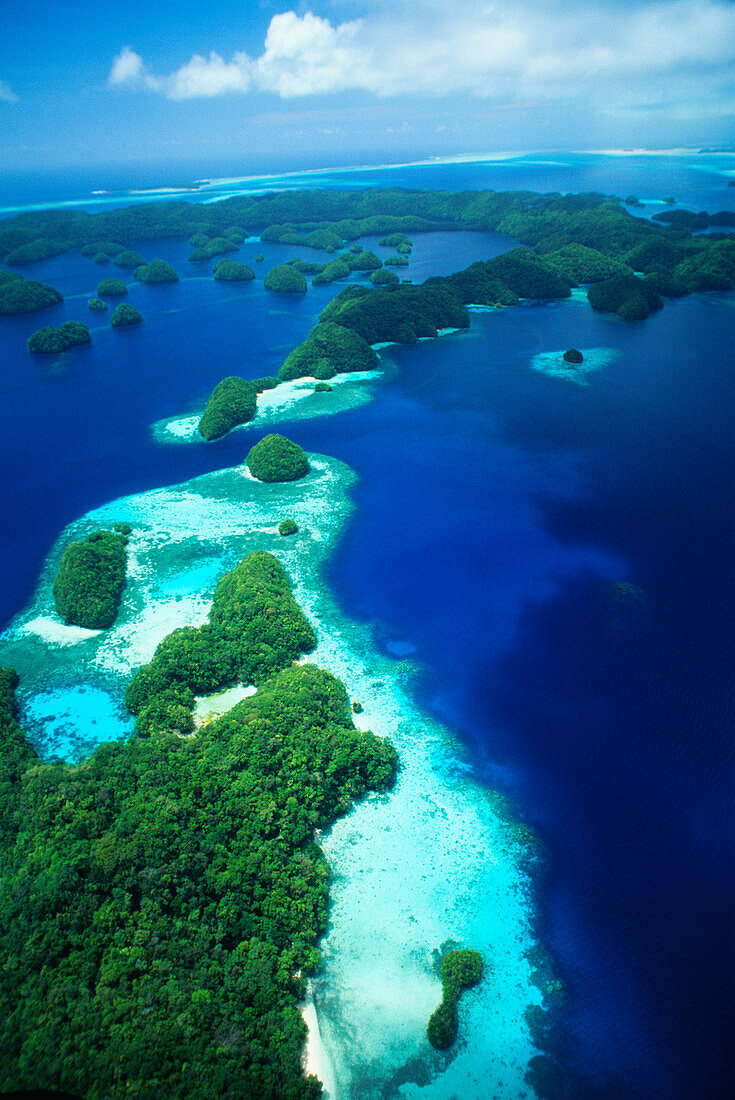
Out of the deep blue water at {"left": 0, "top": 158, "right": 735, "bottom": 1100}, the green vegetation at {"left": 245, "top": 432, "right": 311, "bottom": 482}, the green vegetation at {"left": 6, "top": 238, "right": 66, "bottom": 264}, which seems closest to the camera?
the deep blue water at {"left": 0, "top": 158, "right": 735, "bottom": 1100}

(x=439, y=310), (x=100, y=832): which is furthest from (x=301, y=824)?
(x=439, y=310)

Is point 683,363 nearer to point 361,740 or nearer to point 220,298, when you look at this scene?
point 361,740

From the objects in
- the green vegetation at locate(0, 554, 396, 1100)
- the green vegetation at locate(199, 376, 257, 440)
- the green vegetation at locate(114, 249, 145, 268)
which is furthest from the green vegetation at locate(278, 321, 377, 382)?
the green vegetation at locate(114, 249, 145, 268)

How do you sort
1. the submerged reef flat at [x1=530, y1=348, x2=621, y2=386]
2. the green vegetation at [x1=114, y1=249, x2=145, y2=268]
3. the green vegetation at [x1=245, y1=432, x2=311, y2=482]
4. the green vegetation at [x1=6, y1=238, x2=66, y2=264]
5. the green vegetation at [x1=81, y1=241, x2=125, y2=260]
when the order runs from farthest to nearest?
the green vegetation at [x1=81, y1=241, x2=125, y2=260]
the green vegetation at [x1=6, y1=238, x2=66, y2=264]
the green vegetation at [x1=114, y1=249, x2=145, y2=268]
the submerged reef flat at [x1=530, y1=348, x2=621, y2=386]
the green vegetation at [x1=245, y1=432, x2=311, y2=482]

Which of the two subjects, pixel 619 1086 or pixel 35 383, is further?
pixel 35 383

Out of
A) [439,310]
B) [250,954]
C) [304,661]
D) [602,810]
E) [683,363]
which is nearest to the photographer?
[250,954]

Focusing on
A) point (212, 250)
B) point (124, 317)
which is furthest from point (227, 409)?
point (212, 250)

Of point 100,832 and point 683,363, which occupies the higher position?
point 100,832

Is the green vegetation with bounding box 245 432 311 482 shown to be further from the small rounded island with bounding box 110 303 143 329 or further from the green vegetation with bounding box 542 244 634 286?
the green vegetation with bounding box 542 244 634 286
